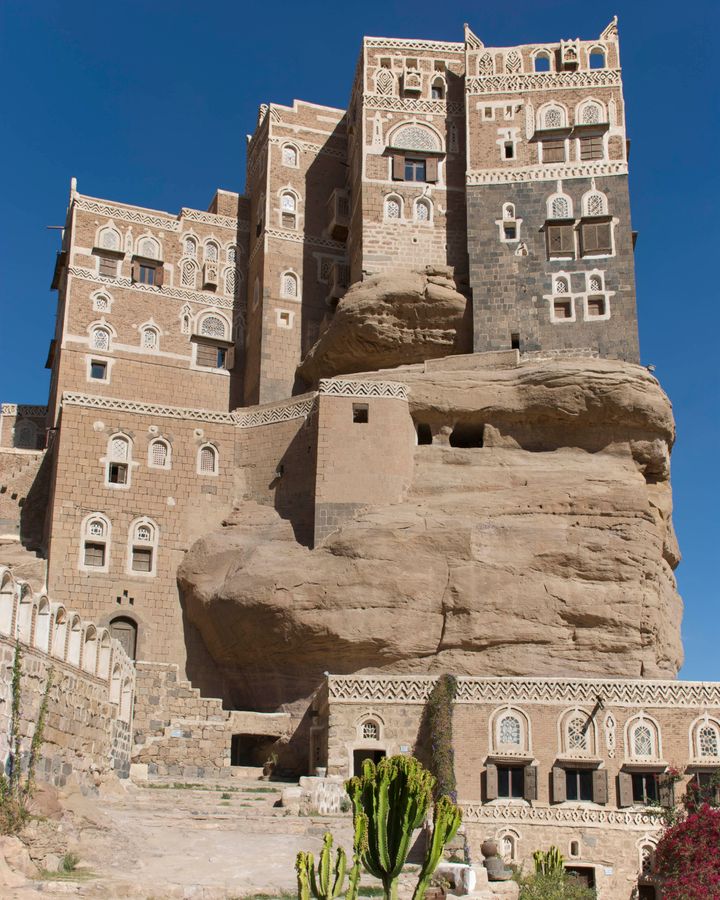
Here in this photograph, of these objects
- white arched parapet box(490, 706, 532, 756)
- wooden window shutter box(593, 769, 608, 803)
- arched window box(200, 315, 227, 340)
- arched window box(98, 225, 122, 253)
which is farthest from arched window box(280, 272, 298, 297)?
wooden window shutter box(593, 769, 608, 803)

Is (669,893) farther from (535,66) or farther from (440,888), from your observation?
(535,66)

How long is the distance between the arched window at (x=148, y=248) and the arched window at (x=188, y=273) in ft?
3.75

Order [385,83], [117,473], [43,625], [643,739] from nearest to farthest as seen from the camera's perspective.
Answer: [43,625] → [643,739] → [117,473] → [385,83]

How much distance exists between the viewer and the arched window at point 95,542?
3634 centimetres

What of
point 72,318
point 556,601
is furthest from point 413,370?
point 72,318

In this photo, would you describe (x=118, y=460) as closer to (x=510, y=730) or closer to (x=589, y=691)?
(x=510, y=730)

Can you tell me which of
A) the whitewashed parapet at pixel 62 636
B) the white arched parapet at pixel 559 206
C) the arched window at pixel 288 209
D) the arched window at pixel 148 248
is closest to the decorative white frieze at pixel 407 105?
the arched window at pixel 288 209

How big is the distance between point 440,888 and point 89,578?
19.4 m

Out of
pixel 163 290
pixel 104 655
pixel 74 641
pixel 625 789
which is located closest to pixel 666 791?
pixel 625 789

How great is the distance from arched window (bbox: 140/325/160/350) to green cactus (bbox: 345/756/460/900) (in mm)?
32179

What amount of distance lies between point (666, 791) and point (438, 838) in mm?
13782

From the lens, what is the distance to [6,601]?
19062mm

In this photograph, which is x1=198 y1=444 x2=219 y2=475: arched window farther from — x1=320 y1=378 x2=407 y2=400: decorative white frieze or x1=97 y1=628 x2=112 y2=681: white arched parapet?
x1=97 y1=628 x2=112 y2=681: white arched parapet

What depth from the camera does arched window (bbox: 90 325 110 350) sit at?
45438 millimetres
